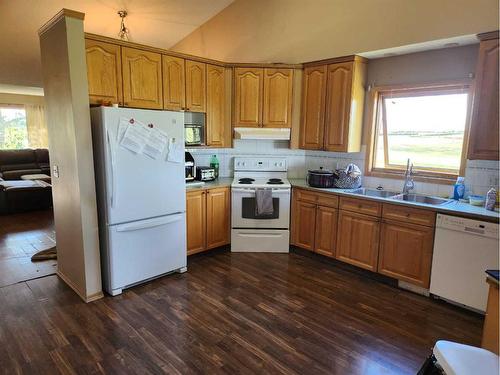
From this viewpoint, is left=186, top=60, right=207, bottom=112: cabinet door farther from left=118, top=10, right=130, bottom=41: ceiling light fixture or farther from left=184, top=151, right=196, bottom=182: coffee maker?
left=118, top=10, right=130, bottom=41: ceiling light fixture

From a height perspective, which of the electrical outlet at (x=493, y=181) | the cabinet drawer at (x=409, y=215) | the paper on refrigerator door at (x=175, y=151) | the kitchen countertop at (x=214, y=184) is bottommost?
the cabinet drawer at (x=409, y=215)

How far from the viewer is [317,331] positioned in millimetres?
2465

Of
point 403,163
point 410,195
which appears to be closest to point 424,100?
point 403,163

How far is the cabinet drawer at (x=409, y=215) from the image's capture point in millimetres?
2846

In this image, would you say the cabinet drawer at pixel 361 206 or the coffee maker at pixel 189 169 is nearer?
the cabinet drawer at pixel 361 206

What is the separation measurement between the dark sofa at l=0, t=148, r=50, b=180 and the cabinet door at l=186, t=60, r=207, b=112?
5.35m

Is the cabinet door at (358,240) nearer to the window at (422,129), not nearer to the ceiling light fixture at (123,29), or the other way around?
the window at (422,129)

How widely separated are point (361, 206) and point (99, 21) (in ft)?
13.4

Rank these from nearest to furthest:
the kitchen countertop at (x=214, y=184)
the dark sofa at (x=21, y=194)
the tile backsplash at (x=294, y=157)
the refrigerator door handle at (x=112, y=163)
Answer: the refrigerator door handle at (x=112, y=163) < the kitchen countertop at (x=214, y=184) < the tile backsplash at (x=294, y=157) < the dark sofa at (x=21, y=194)

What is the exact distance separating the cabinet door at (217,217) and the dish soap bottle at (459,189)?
236cm

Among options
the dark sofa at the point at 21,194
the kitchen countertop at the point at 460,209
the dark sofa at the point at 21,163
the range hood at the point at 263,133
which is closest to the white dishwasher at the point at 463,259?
the kitchen countertop at the point at 460,209

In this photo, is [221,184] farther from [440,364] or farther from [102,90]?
[440,364]

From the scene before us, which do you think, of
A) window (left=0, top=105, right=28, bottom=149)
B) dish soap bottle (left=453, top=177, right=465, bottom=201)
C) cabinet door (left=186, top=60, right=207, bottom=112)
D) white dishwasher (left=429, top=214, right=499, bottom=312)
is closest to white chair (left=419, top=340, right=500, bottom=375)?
white dishwasher (left=429, top=214, right=499, bottom=312)

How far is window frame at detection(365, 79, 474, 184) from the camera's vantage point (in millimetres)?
3104
